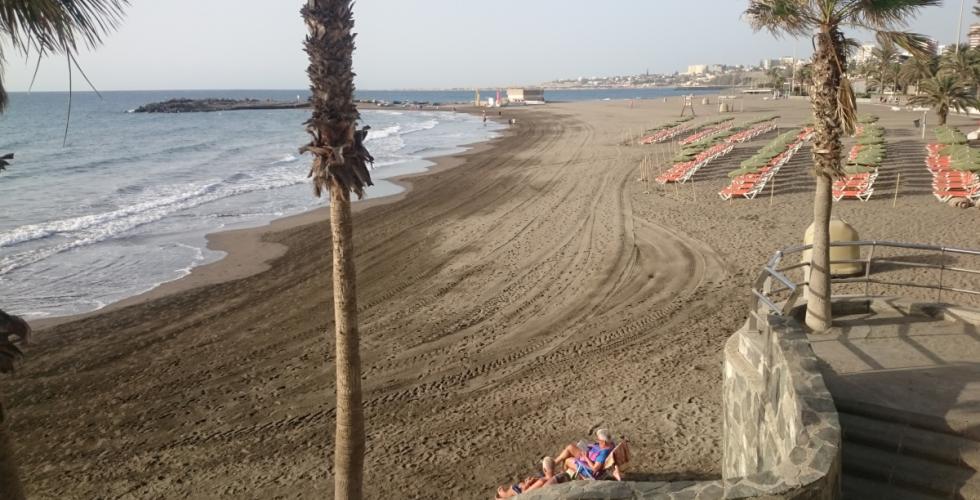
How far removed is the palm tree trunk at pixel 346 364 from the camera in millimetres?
5387

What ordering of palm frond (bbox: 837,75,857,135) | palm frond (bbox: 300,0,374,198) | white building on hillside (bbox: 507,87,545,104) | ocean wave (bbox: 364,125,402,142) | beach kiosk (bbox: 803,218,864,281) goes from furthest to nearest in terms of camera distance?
white building on hillside (bbox: 507,87,545,104) < ocean wave (bbox: 364,125,402,142) < beach kiosk (bbox: 803,218,864,281) < palm frond (bbox: 837,75,857,135) < palm frond (bbox: 300,0,374,198)

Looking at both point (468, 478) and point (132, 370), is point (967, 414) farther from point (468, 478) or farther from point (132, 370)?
point (132, 370)

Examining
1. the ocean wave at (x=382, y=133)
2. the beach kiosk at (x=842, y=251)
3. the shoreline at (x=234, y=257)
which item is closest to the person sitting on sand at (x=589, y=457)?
the beach kiosk at (x=842, y=251)

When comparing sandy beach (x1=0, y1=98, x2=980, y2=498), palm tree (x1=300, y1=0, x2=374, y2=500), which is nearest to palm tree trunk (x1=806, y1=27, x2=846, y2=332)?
sandy beach (x1=0, y1=98, x2=980, y2=498)

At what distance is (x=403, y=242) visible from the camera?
17.7 metres

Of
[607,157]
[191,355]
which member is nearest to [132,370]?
[191,355]

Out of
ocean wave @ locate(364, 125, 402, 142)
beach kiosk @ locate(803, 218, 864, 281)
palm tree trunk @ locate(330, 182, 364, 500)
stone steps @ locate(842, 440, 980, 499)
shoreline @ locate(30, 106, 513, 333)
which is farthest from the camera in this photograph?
ocean wave @ locate(364, 125, 402, 142)

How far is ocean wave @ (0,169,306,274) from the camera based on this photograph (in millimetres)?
18422

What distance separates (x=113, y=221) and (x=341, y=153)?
21.0 meters

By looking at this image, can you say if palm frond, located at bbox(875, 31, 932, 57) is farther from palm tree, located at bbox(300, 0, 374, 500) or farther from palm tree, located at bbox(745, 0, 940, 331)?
palm tree, located at bbox(300, 0, 374, 500)

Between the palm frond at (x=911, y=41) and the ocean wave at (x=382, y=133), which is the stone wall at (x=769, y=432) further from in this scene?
the ocean wave at (x=382, y=133)

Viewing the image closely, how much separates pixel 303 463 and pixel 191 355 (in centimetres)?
427

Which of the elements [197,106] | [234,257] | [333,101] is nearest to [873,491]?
[333,101]

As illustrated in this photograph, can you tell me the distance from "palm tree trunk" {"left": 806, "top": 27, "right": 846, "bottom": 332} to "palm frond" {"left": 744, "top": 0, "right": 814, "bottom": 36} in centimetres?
29
